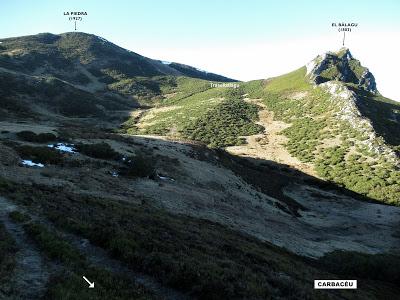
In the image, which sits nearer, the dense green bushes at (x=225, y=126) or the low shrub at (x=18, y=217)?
the low shrub at (x=18, y=217)

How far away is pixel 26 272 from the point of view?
1279 cm

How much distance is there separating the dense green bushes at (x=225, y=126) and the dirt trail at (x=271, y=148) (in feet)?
8.90

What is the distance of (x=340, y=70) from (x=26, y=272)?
503ft

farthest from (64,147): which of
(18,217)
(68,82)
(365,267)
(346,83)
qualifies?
(68,82)

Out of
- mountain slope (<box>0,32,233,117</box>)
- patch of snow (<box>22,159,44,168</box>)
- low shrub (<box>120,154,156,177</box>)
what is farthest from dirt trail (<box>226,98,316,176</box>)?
patch of snow (<box>22,159,44,168</box>)

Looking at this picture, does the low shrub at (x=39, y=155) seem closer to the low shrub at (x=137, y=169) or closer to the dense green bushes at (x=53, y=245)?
the low shrub at (x=137, y=169)

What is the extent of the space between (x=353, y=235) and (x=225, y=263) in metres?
30.6

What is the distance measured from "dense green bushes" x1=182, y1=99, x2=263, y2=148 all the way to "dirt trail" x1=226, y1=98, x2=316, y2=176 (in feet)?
8.90

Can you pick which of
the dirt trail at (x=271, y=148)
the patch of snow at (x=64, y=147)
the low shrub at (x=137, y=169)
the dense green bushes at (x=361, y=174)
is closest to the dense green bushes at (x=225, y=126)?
the dirt trail at (x=271, y=148)

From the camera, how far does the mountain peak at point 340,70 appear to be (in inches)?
5576

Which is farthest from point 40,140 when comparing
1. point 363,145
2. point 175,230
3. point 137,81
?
point 137,81

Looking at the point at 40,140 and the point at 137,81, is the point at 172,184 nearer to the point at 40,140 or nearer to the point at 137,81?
the point at 40,140

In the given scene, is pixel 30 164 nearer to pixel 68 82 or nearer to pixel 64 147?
pixel 64 147

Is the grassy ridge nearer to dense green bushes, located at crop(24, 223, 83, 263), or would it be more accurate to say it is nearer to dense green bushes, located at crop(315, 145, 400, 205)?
dense green bushes, located at crop(315, 145, 400, 205)
